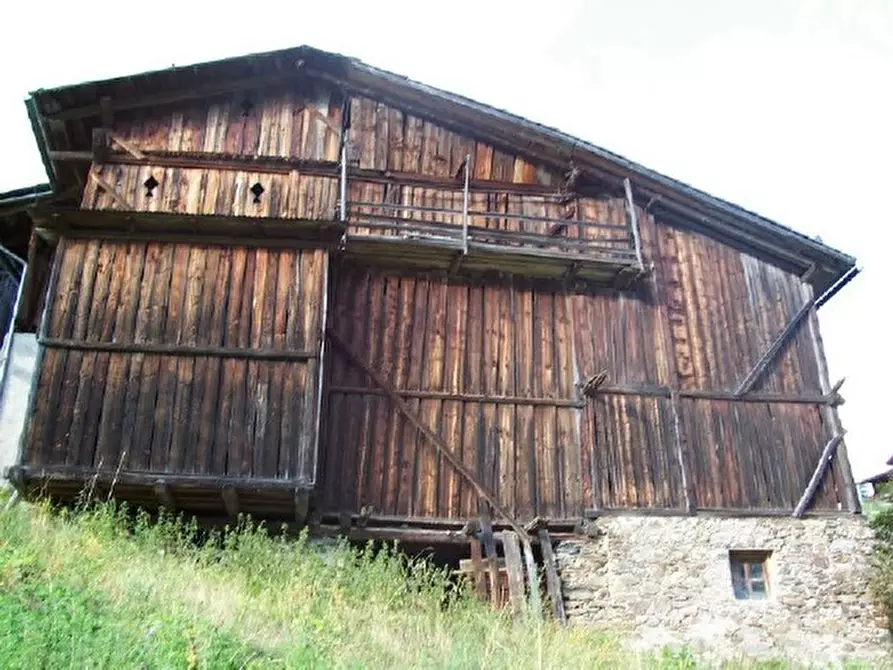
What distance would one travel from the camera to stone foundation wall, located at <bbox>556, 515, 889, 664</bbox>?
14.0 m

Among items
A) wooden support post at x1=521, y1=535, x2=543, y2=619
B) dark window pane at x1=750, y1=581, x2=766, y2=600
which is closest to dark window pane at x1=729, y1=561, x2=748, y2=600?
dark window pane at x1=750, y1=581, x2=766, y2=600

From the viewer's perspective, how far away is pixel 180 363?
13516 mm

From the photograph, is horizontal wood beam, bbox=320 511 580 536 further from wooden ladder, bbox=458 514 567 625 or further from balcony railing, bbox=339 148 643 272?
balcony railing, bbox=339 148 643 272

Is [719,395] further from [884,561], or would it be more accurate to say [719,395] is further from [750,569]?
[884,561]

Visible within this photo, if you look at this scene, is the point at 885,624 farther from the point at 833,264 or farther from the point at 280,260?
the point at 280,260

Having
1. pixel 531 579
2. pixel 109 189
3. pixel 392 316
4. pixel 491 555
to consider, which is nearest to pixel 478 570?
pixel 491 555

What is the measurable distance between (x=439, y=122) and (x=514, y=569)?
848 centimetres

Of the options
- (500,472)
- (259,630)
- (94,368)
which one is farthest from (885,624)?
(94,368)

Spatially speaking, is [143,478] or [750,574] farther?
[750,574]

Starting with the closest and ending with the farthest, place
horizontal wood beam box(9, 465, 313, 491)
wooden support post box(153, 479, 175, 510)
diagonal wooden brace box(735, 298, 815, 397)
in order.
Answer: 1. horizontal wood beam box(9, 465, 313, 491)
2. wooden support post box(153, 479, 175, 510)
3. diagonal wooden brace box(735, 298, 815, 397)

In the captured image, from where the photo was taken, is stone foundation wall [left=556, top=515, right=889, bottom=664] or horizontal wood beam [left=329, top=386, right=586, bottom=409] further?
horizontal wood beam [left=329, top=386, right=586, bottom=409]

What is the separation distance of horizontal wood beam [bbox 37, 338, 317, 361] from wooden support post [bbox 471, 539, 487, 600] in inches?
158

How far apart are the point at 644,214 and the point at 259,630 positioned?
38.0 feet

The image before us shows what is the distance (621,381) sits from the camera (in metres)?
15.8
